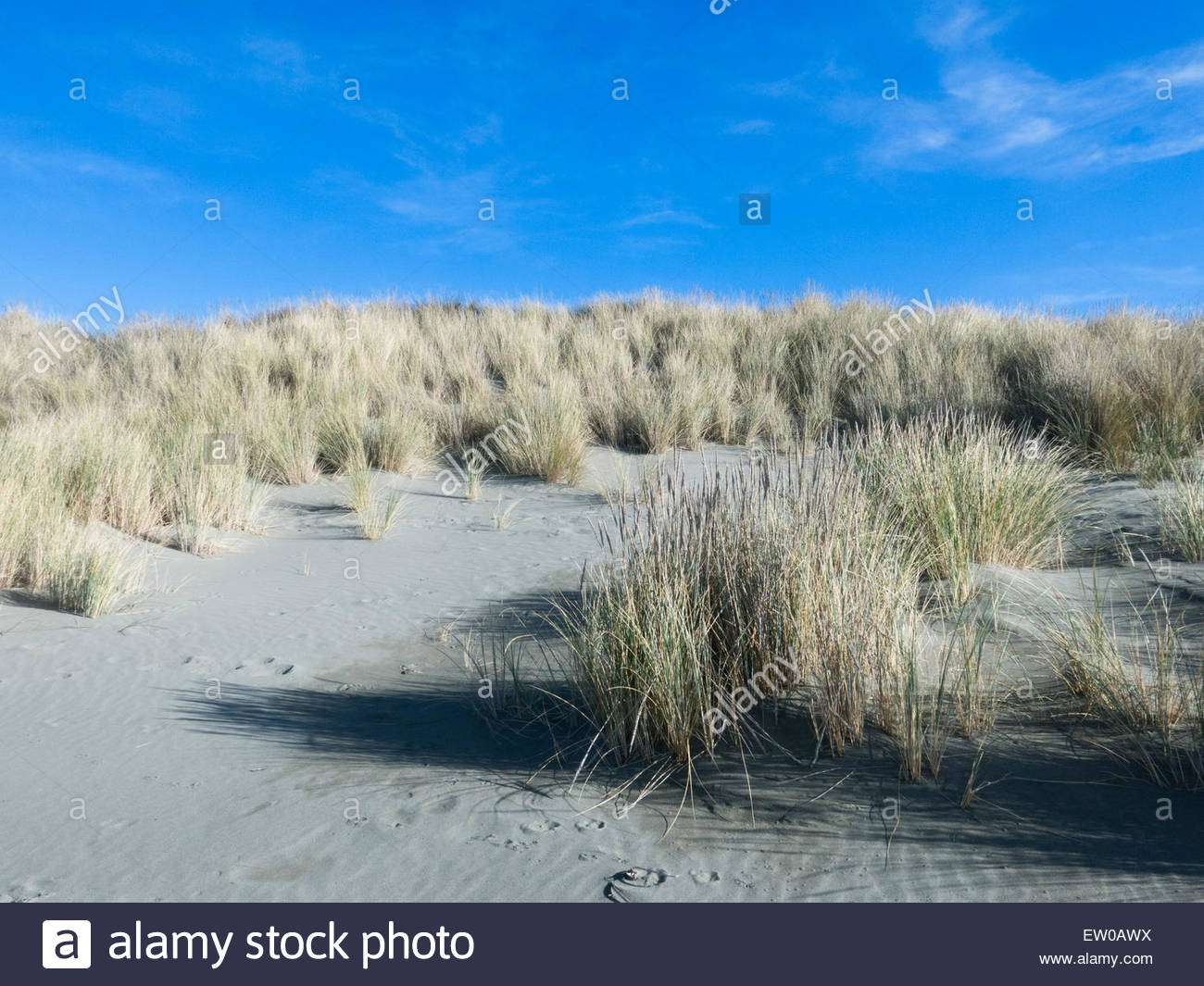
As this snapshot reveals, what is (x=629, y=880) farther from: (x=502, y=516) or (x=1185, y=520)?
(x=502, y=516)

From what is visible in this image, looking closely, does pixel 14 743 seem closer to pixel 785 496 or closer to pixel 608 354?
pixel 785 496

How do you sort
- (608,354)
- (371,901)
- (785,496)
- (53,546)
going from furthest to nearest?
(608,354)
(53,546)
(785,496)
(371,901)

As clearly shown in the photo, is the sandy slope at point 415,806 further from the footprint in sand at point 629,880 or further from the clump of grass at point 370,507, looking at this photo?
the clump of grass at point 370,507

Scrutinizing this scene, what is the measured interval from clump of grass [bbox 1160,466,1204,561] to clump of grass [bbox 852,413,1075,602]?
61cm

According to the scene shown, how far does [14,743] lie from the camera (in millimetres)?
3816

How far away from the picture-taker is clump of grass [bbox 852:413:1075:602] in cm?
534

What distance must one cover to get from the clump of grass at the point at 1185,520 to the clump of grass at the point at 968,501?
61cm

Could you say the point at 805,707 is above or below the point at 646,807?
above

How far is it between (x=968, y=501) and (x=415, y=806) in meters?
4.09

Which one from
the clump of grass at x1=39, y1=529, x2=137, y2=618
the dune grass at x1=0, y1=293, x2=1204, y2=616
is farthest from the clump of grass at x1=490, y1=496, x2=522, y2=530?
the clump of grass at x1=39, y1=529, x2=137, y2=618

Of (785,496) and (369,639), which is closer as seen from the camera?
(785,496)

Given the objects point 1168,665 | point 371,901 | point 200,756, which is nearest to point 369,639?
point 200,756

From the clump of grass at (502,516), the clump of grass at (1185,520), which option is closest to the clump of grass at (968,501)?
the clump of grass at (1185,520)
